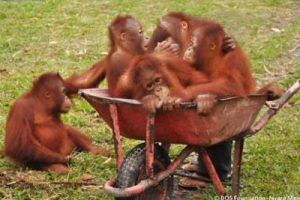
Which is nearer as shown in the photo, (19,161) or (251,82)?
(251,82)

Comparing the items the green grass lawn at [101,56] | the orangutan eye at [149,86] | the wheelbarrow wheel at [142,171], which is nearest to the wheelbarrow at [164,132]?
the wheelbarrow wheel at [142,171]

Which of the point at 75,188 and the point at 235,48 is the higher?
the point at 235,48

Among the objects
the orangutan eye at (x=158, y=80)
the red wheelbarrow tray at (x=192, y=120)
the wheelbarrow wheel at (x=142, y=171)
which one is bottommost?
the wheelbarrow wheel at (x=142, y=171)

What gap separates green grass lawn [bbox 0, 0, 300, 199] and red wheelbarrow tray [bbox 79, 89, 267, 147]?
785 millimetres

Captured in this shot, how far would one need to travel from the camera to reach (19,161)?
511 centimetres

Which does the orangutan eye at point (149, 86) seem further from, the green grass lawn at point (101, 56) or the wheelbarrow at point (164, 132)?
the green grass lawn at point (101, 56)

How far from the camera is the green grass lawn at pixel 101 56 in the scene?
4.94 metres

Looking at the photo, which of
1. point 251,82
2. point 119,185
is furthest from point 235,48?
point 119,185

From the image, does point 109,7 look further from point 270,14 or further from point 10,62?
point 10,62

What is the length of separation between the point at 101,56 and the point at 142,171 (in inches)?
190

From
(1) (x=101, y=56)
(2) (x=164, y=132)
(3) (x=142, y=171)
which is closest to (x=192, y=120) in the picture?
(2) (x=164, y=132)

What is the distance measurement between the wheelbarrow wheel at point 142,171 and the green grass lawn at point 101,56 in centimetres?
48

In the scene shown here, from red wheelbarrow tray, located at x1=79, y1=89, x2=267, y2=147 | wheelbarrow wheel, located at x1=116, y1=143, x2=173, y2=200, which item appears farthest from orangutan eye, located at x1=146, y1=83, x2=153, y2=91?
wheelbarrow wheel, located at x1=116, y1=143, x2=173, y2=200

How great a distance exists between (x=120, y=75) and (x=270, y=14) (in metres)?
7.50
